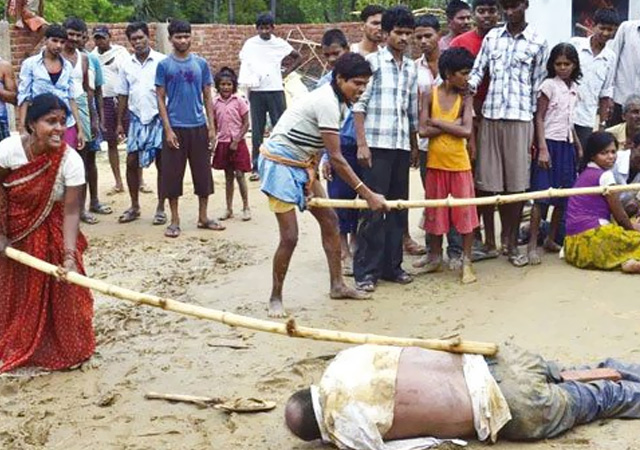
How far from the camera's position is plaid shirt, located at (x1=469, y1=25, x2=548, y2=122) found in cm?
627

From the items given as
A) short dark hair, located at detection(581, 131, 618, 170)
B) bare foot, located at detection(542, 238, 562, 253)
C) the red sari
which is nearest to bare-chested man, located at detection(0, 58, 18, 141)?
the red sari

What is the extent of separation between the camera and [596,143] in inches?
249

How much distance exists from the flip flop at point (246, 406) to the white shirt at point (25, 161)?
1.46 m

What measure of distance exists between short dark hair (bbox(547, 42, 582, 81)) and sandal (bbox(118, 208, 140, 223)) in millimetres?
4219

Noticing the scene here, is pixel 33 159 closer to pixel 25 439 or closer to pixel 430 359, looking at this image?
pixel 25 439

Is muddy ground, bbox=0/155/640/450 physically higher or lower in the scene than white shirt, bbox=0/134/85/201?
lower

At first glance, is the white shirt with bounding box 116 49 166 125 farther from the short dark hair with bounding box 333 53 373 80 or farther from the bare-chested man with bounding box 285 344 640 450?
the bare-chested man with bounding box 285 344 640 450

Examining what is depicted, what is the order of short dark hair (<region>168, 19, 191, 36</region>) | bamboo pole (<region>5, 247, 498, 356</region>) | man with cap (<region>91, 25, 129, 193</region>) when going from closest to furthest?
bamboo pole (<region>5, 247, 498, 356</region>) → short dark hair (<region>168, 19, 191, 36</region>) → man with cap (<region>91, 25, 129, 193</region>)

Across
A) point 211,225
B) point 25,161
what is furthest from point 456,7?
point 25,161

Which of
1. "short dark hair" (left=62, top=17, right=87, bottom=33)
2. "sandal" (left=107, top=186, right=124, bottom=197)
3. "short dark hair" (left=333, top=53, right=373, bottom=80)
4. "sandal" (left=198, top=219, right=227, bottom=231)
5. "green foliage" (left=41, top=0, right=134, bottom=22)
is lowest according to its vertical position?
"sandal" (left=198, top=219, right=227, bottom=231)

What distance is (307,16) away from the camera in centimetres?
2472

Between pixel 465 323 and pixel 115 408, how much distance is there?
2.22 m

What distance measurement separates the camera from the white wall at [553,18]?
1367cm

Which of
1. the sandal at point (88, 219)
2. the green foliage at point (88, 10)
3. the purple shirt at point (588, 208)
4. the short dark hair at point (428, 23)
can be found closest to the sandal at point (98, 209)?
the sandal at point (88, 219)
